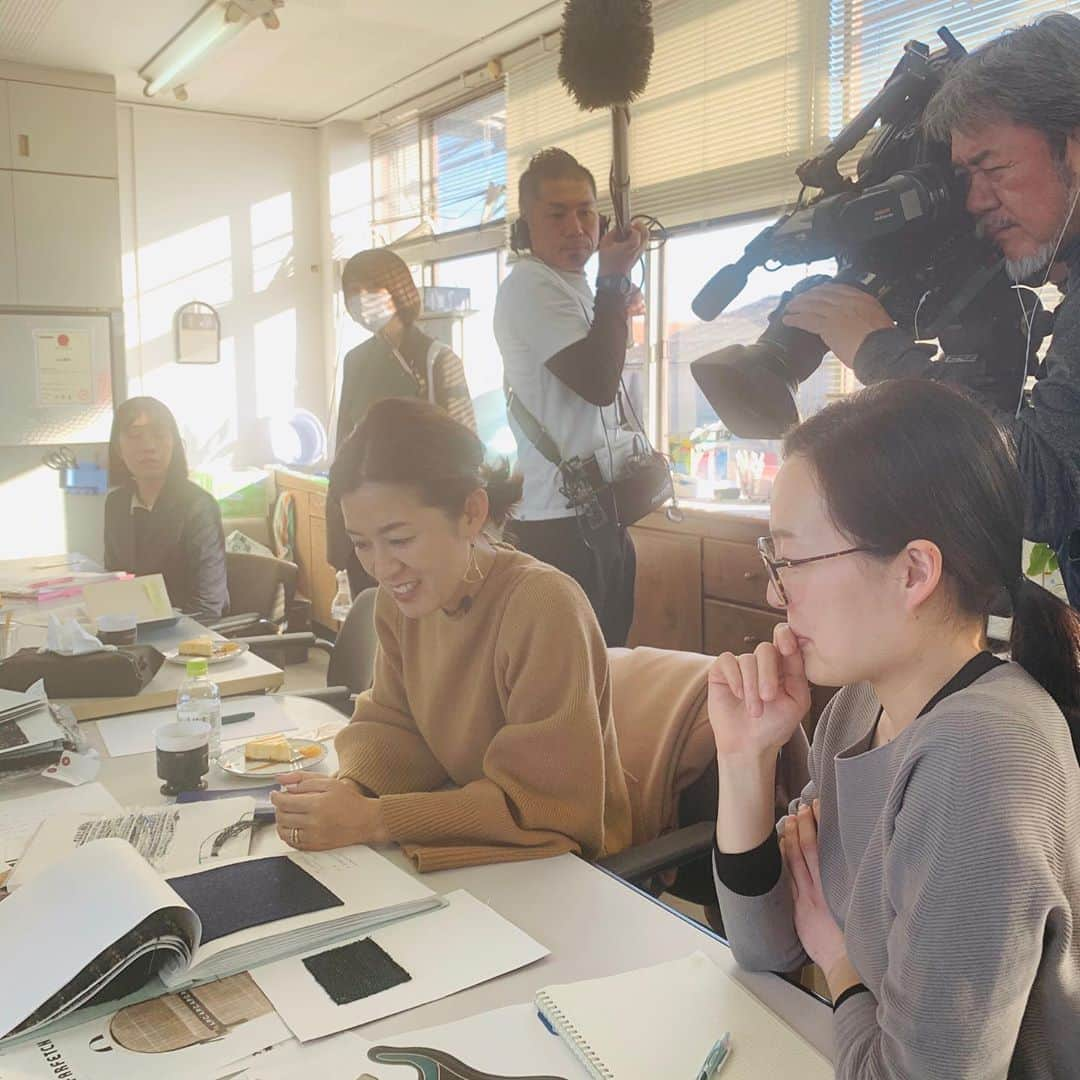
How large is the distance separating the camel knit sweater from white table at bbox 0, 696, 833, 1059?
0.05m

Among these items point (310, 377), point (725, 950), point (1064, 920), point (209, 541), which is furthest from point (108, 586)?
point (310, 377)

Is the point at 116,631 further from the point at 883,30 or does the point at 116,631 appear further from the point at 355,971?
the point at 883,30

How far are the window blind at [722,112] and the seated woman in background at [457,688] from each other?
231 cm

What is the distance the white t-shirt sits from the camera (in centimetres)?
232

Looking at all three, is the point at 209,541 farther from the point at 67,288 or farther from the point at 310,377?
the point at 310,377

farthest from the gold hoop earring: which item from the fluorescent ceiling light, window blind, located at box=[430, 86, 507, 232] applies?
window blind, located at box=[430, 86, 507, 232]

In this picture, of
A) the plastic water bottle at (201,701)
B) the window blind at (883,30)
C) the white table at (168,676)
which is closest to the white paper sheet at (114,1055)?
the plastic water bottle at (201,701)

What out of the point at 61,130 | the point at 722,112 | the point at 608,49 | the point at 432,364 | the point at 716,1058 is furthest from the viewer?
the point at 61,130

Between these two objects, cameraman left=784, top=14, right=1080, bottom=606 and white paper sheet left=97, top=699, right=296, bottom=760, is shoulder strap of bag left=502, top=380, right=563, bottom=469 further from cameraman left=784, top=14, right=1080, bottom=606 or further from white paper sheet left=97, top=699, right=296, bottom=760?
cameraman left=784, top=14, right=1080, bottom=606

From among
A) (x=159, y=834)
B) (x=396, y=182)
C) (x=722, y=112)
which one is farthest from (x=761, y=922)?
(x=396, y=182)

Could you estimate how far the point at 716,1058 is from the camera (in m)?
0.86

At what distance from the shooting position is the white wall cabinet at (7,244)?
459 cm

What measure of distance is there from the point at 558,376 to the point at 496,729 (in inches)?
39.5

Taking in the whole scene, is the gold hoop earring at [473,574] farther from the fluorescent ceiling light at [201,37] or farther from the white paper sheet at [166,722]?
the fluorescent ceiling light at [201,37]
